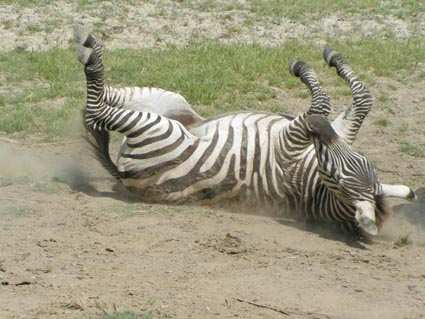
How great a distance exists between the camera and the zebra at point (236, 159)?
26.6 feet

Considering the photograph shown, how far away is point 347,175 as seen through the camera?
310 inches

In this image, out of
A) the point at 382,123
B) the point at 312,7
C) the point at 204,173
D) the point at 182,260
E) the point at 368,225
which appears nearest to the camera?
the point at 182,260

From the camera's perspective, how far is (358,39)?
571 inches

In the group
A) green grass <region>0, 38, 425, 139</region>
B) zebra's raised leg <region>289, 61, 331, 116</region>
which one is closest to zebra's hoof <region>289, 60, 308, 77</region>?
zebra's raised leg <region>289, 61, 331, 116</region>

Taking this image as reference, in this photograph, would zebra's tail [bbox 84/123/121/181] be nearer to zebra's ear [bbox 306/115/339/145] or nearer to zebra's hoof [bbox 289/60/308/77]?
zebra's ear [bbox 306/115/339/145]

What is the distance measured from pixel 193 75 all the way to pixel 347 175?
481 centimetres

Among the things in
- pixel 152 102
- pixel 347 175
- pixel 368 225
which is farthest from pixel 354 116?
pixel 152 102

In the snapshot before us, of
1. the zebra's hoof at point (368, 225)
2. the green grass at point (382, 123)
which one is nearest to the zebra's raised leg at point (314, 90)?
the zebra's hoof at point (368, 225)

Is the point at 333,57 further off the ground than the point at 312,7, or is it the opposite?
the point at 312,7

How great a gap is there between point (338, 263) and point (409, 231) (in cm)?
120

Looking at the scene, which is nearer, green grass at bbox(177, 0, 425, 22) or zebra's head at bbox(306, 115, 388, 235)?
zebra's head at bbox(306, 115, 388, 235)

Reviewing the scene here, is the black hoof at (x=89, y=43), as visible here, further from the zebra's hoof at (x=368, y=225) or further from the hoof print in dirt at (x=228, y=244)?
the zebra's hoof at (x=368, y=225)

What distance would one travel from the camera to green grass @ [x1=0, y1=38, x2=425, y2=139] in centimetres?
1134

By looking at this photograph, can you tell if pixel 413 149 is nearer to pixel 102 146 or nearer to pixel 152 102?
pixel 152 102
